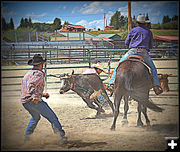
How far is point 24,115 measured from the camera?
555cm

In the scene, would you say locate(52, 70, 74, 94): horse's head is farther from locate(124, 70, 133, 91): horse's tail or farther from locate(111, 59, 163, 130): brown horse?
locate(124, 70, 133, 91): horse's tail

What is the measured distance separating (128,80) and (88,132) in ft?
3.74

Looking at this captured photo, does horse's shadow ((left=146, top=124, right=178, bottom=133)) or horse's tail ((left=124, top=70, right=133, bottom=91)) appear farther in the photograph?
horse's shadow ((left=146, top=124, right=178, bottom=133))

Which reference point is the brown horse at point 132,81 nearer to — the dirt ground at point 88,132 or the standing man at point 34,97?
the dirt ground at point 88,132

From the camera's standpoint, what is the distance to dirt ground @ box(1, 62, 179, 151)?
149 inches

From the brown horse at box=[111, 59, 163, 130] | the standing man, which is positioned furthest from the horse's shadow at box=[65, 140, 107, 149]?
the brown horse at box=[111, 59, 163, 130]

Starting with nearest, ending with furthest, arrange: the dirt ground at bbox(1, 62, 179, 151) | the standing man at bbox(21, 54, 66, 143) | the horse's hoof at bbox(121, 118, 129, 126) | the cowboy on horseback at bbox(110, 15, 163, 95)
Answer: the standing man at bbox(21, 54, 66, 143), the dirt ground at bbox(1, 62, 179, 151), the cowboy on horseback at bbox(110, 15, 163, 95), the horse's hoof at bbox(121, 118, 129, 126)

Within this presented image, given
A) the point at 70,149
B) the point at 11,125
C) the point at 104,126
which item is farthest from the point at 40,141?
the point at 104,126

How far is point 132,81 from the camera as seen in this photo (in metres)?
4.33

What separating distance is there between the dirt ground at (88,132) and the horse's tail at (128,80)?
0.78 meters

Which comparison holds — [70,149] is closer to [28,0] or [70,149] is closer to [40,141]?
[40,141]

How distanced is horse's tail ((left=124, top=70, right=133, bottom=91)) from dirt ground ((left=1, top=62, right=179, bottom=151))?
784mm

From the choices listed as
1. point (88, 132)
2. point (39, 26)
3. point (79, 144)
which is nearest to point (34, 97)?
point (79, 144)

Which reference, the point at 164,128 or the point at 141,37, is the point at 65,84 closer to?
the point at 141,37
